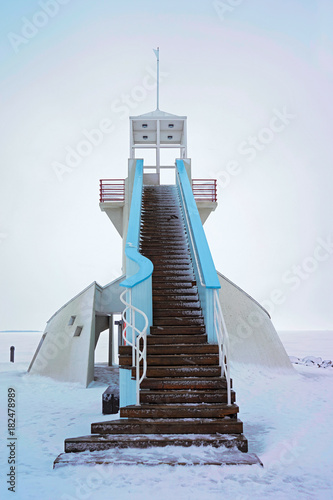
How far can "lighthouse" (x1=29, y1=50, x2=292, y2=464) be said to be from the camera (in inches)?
201

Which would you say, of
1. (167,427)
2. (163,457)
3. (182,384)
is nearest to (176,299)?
(182,384)

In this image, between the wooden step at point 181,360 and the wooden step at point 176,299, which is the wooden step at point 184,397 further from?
the wooden step at point 176,299

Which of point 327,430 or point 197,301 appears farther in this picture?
point 197,301

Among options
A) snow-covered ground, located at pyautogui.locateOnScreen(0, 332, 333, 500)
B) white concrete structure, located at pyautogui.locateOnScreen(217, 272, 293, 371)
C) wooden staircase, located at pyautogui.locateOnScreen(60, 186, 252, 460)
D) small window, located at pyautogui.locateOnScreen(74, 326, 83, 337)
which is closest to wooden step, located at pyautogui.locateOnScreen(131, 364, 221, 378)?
wooden staircase, located at pyautogui.locateOnScreen(60, 186, 252, 460)

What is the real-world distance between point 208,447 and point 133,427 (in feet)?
2.97

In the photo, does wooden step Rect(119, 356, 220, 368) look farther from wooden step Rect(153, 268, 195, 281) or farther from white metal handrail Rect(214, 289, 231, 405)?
wooden step Rect(153, 268, 195, 281)

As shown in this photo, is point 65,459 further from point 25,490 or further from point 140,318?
point 140,318

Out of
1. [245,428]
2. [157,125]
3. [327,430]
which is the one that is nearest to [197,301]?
[245,428]

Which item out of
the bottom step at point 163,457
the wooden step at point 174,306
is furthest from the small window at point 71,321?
the bottom step at point 163,457

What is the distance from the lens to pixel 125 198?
1661 cm

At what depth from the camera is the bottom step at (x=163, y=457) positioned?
14.3 feet

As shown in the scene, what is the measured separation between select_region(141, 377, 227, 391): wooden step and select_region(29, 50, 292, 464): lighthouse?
0.01m

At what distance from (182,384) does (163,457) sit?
1469mm

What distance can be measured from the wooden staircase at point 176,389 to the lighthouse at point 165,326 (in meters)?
0.01
